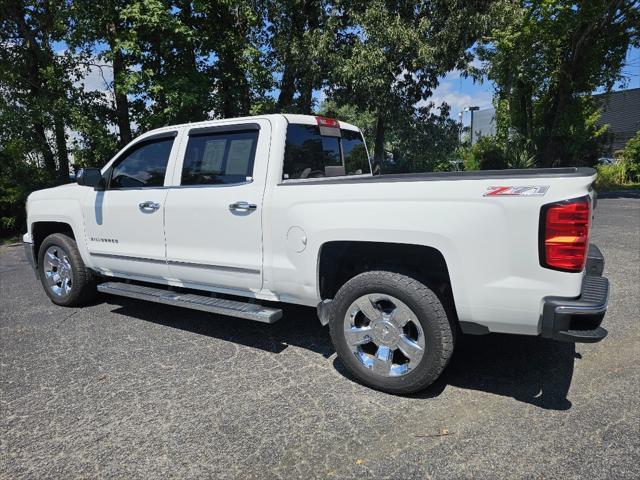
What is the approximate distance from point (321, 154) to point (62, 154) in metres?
11.0

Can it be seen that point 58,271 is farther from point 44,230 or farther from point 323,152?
point 323,152

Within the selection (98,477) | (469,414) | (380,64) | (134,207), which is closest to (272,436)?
(98,477)

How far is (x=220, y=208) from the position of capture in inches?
146

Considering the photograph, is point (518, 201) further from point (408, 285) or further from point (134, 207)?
point (134, 207)

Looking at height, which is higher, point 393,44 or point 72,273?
point 393,44

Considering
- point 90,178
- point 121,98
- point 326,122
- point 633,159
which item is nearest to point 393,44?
point 121,98

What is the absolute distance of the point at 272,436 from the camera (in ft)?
8.74

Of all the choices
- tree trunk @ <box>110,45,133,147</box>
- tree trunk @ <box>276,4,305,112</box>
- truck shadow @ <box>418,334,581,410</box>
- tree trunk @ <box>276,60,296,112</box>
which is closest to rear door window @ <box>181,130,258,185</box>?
truck shadow @ <box>418,334,581,410</box>

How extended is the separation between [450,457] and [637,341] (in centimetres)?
246

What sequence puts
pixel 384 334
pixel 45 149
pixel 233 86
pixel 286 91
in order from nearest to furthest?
pixel 384 334 < pixel 45 149 < pixel 233 86 < pixel 286 91

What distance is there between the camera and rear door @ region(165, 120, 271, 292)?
142 inches

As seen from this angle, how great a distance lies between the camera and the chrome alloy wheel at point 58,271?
5156 millimetres

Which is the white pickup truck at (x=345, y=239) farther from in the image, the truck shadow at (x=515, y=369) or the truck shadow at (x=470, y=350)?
the truck shadow at (x=515, y=369)

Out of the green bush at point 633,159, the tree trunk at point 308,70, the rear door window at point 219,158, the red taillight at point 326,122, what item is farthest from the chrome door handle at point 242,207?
the green bush at point 633,159
